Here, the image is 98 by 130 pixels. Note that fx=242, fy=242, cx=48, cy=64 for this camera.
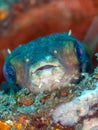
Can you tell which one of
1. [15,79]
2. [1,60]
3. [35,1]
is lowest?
[1,60]

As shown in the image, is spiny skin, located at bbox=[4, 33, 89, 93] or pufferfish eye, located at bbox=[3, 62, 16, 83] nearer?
spiny skin, located at bbox=[4, 33, 89, 93]

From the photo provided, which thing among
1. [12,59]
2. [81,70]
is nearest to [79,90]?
[81,70]

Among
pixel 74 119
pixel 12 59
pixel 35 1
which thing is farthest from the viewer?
pixel 35 1

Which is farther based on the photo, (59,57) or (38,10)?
(38,10)

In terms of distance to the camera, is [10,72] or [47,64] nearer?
[47,64]

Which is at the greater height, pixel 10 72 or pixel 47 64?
pixel 47 64

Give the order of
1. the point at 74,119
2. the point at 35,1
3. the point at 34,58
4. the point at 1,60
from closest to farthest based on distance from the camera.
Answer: the point at 74,119 < the point at 34,58 < the point at 1,60 < the point at 35,1

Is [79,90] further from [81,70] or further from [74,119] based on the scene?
[81,70]

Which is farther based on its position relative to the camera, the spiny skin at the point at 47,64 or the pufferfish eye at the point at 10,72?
the pufferfish eye at the point at 10,72
